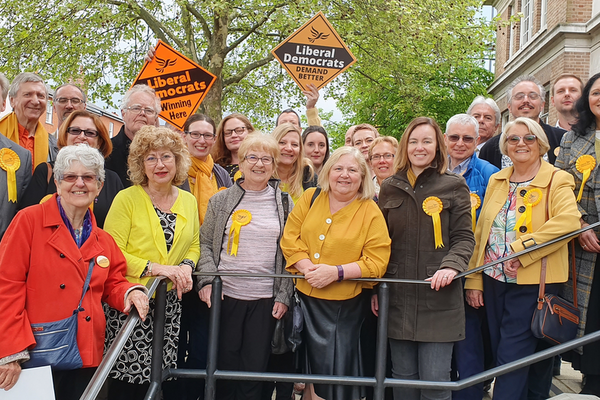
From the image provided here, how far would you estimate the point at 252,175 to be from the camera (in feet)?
11.5

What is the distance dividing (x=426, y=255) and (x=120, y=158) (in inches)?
101

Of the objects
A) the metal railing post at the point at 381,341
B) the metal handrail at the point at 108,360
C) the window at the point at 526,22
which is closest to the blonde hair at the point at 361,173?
the metal railing post at the point at 381,341

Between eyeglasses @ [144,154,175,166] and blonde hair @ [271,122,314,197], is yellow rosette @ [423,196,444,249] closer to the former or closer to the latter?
blonde hair @ [271,122,314,197]

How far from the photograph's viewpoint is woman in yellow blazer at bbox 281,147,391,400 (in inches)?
127

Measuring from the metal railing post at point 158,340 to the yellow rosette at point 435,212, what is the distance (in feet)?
5.44

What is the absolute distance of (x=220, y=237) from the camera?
346 cm

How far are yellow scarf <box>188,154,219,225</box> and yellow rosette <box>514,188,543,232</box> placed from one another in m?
2.32

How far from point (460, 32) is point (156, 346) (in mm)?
12305

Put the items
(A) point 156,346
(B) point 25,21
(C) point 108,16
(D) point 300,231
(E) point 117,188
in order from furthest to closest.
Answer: (B) point 25,21, (C) point 108,16, (E) point 117,188, (D) point 300,231, (A) point 156,346

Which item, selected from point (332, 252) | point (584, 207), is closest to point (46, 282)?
point (332, 252)

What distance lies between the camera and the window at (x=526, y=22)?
2081 centimetres

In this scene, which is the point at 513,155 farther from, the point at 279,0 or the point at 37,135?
the point at 279,0

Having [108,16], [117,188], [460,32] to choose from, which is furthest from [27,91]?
[460,32]

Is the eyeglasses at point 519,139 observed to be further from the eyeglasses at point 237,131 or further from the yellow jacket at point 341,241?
the eyeglasses at point 237,131
